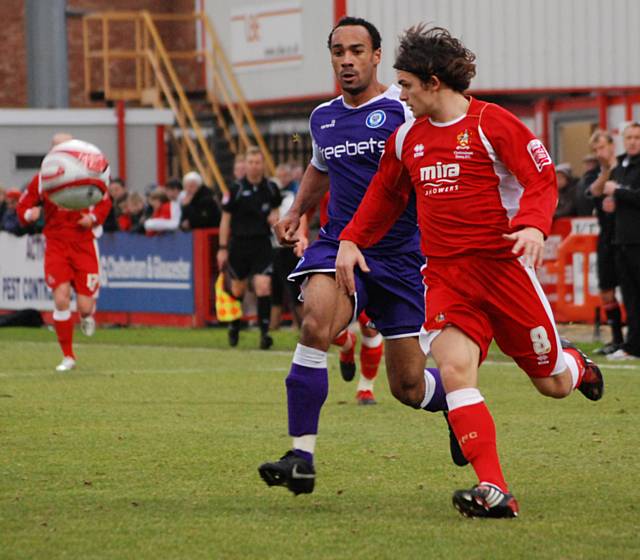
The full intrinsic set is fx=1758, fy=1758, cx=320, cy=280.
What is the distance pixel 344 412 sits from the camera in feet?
39.1

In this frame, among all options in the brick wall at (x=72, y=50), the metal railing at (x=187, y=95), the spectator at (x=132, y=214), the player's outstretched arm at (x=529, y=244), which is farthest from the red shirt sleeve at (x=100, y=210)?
the brick wall at (x=72, y=50)

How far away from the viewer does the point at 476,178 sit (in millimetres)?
7355

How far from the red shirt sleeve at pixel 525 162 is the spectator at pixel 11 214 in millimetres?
16557

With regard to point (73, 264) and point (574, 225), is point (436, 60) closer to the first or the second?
point (73, 264)

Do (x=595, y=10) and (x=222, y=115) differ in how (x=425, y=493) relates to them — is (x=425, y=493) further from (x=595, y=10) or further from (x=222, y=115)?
(x=222, y=115)

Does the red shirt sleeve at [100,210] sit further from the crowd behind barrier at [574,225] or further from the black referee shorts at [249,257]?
the black referee shorts at [249,257]

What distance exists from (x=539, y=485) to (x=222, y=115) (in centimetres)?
2245

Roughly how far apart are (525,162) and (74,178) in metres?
8.04

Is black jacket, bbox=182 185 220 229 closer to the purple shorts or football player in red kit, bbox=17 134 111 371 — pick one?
football player in red kit, bbox=17 134 111 371

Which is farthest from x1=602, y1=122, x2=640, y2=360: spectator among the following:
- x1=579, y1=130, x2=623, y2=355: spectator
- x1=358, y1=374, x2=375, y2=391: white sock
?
x1=358, y1=374, x2=375, y2=391: white sock

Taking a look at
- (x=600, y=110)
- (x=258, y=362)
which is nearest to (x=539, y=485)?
(x=258, y=362)

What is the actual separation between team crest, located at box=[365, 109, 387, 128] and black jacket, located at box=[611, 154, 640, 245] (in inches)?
277

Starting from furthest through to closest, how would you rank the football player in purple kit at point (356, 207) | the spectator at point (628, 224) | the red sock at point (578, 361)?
the spectator at point (628, 224) < the football player in purple kit at point (356, 207) < the red sock at point (578, 361)

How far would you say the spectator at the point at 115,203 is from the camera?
23.2 metres
